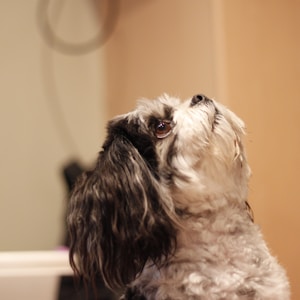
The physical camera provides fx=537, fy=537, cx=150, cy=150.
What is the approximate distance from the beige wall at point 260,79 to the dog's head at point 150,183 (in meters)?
0.55

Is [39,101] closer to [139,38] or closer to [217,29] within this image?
[139,38]

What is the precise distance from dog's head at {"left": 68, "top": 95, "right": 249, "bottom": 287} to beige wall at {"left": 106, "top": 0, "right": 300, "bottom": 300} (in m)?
0.55

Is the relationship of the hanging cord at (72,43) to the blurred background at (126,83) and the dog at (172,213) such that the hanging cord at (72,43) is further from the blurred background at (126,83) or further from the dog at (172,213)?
the dog at (172,213)

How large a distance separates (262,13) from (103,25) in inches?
32.3

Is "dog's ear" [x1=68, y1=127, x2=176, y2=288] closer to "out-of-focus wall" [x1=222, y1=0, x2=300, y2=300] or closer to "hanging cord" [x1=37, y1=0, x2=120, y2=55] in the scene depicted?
"out-of-focus wall" [x1=222, y1=0, x2=300, y2=300]

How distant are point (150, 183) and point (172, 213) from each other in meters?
0.06

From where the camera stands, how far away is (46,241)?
2104mm

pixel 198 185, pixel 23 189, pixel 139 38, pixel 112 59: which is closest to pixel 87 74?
pixel 112 59

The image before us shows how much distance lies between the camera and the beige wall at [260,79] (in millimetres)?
1532

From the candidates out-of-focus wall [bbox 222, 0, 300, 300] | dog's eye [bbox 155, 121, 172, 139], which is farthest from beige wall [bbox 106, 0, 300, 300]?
dog's eye [bbox 155, 121, 172, 139]

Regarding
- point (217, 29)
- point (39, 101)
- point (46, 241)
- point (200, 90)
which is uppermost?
point (217, 29)

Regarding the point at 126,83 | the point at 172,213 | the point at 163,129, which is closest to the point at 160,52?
the point at 126,83

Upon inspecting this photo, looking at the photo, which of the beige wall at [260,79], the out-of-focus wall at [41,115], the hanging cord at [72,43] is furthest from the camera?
the hanging cord at [72,43]

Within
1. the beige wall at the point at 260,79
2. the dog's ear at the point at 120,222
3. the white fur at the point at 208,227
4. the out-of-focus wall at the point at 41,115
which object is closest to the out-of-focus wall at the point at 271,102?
the beige wall at the point at 260,79
